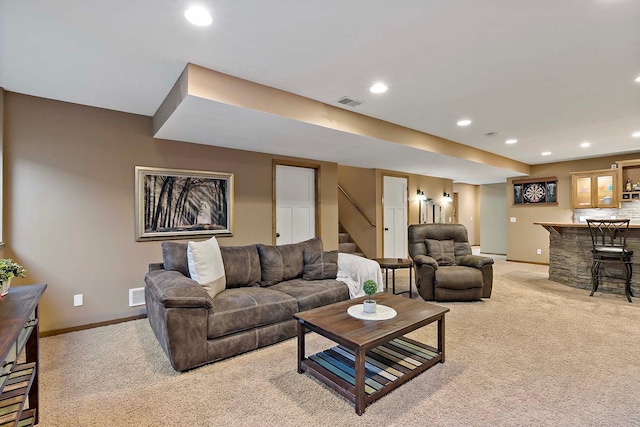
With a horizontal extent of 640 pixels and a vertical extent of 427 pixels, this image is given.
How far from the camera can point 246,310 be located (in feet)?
8.81

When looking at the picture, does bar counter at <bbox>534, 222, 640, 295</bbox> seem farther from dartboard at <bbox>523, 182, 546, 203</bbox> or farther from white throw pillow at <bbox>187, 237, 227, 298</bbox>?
white throw pillow at <bbox>187, 237, 227, 298</bbox>

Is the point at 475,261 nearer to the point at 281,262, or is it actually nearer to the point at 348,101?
the point at 281,262

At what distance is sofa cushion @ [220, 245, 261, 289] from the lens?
3.30 metres

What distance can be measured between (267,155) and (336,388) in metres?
3.47

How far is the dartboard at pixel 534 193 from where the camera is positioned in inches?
288

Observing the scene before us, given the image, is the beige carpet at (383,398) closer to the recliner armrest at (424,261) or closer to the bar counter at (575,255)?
the recliner armrest at (424,261)

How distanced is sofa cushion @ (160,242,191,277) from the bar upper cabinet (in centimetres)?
774

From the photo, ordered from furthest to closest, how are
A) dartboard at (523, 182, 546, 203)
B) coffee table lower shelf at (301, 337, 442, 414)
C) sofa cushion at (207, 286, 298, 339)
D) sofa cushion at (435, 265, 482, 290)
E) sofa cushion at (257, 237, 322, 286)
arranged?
dartboard at (523, 182, 546, 203) < sofa cushion at (435, 265, 482, 290) < sofa cushion at (257, 237, 322, 286) < sofa cushion at (207, 286, 298, 339) < coffee table lower shelf at (301, 337, 442, 414)

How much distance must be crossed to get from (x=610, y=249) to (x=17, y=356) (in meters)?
6.19

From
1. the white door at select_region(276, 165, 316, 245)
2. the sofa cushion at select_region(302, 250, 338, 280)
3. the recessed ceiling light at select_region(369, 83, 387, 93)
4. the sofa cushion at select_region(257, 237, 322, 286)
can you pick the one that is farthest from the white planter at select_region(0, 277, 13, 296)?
the white door at select_region(276, 165, 316, 245)

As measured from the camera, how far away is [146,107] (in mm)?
3424

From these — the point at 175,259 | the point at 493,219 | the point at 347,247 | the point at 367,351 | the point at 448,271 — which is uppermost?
the point at 493,219

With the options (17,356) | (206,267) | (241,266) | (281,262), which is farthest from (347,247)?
(17,356)

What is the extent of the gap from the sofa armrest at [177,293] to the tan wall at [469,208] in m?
9.04
